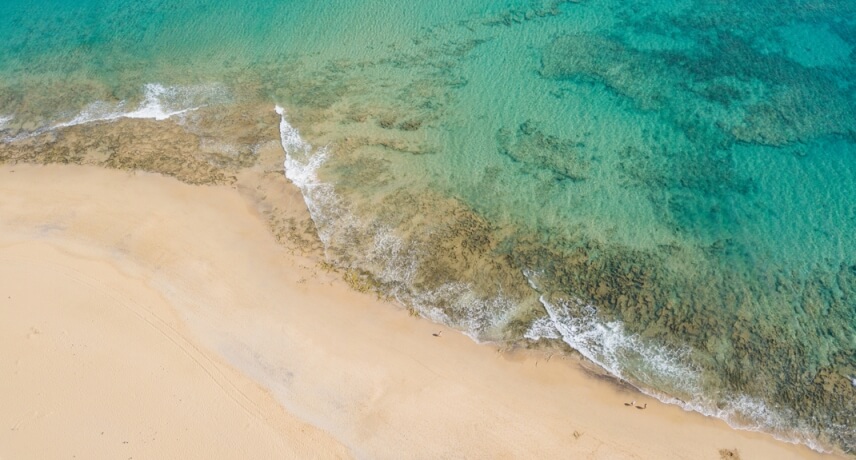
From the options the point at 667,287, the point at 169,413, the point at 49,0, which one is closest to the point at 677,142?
the point at 667,287

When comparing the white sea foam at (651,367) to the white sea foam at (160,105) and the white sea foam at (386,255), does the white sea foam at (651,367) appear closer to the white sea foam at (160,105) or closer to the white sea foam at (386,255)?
the white sea foam at (386,255)

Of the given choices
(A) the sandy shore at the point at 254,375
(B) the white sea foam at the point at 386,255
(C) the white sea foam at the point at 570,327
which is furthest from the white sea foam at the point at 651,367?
(B) the white sea foam at the point at 386,255

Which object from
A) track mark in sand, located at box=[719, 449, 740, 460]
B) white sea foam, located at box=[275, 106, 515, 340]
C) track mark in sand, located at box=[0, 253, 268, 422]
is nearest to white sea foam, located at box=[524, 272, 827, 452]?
track mark in sand, located at box=[719, 449, 740, 460]

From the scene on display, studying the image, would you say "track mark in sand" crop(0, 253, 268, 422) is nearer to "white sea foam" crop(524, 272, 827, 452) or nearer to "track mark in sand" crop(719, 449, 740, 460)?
"white sea foam" crop(524, 272, 827, 452)

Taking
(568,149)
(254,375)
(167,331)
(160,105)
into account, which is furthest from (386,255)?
(160,105)

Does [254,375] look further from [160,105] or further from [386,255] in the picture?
[160,105]

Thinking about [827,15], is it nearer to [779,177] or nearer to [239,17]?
[779,177]
